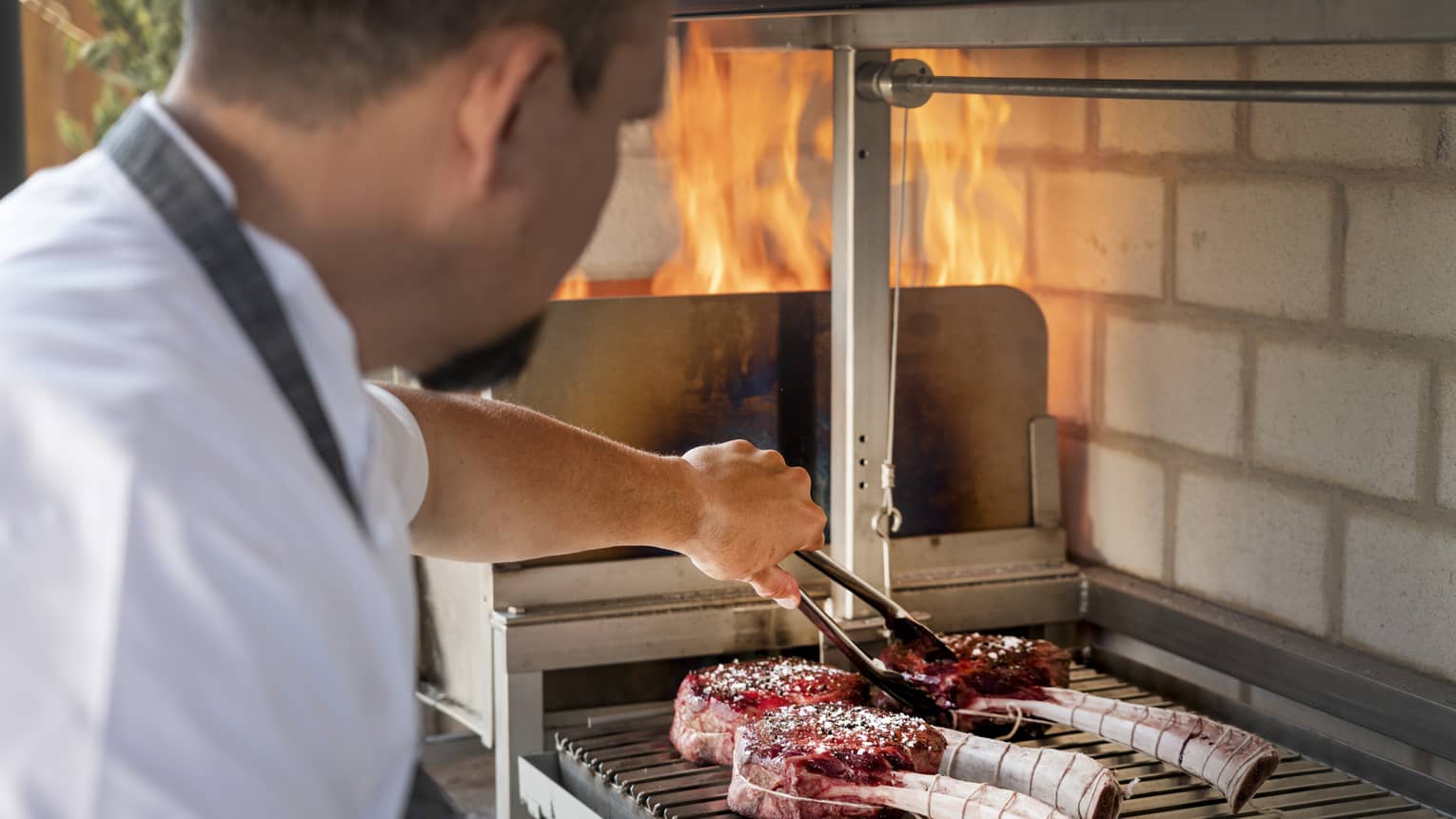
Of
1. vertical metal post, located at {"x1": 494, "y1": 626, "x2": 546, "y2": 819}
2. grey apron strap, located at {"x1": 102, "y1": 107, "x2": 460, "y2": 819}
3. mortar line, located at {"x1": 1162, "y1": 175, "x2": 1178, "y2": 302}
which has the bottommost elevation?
vertical metal post, located at {"x1": 494, "y1": 626, "x2": 546, "y2": 819}

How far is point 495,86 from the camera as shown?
2.88 feet

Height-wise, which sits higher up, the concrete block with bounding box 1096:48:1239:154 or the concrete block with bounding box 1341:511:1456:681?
the concrete block with bounding box 1096:48:1239:154

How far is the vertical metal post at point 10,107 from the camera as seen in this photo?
215 cm

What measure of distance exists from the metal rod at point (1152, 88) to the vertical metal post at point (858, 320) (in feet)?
0.15

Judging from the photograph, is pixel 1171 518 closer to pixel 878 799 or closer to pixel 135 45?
pixel 878 799

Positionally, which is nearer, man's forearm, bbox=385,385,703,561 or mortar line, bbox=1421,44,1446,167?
man's forearm, bbox=385,385,703,561

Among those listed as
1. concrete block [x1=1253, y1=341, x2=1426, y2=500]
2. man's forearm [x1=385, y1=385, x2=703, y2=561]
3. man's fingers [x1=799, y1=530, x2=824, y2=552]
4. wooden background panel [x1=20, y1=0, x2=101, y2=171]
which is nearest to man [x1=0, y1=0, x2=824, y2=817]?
man's forearm [x1=385, y1=385, x2=703, y2=561]

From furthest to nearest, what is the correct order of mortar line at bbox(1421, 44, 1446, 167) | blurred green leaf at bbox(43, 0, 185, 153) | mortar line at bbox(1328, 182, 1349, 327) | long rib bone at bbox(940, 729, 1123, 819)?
blurred green leaf at bbox(43, 0, 185, 153), mortar line at bbox(1328, 182, 1349, 327), mortar line at bbox(1421, 44, 1446, 167), long rib bone at bbox(940, 729, 1123, 819)

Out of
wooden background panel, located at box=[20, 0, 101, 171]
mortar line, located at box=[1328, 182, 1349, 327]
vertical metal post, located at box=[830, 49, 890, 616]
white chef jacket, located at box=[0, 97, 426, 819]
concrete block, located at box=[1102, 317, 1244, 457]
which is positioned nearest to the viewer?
white chef jacket, located at box=[0, 97, 426, 819]

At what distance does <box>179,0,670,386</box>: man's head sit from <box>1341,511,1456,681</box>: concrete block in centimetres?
134

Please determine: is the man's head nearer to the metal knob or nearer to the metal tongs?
the metal tongs

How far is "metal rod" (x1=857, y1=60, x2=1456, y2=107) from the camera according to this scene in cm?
130

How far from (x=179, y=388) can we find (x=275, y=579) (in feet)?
0.31

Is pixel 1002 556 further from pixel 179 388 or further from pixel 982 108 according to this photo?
pixel 179 388
